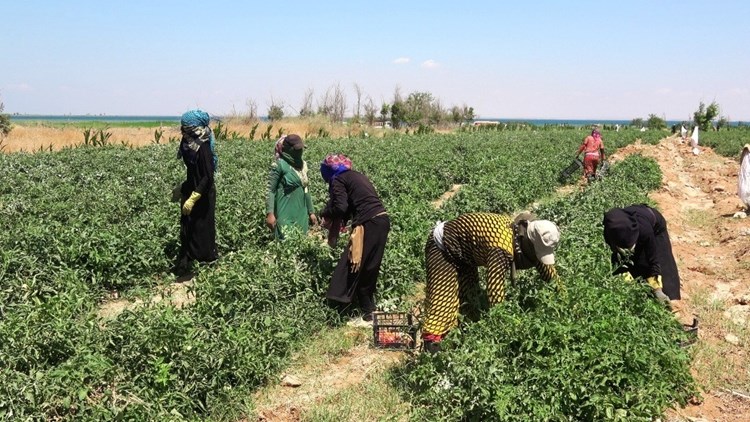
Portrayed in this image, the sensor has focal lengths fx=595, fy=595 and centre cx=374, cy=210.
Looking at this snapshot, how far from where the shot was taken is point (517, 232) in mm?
3729

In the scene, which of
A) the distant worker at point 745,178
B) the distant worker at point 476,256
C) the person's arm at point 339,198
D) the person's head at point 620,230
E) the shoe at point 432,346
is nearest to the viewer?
the distant worker at point 476,256

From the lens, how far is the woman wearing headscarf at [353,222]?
496 centimetres

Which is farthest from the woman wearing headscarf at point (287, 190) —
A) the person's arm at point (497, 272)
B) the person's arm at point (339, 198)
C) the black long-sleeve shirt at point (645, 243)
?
the black long-sleeve shirt at point (645, 243)

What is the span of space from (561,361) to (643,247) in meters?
1.55

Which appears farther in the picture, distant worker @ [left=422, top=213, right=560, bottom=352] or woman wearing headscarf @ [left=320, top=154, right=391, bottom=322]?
woman wearing headscarf @ [left=320, top=154, right=391, bottom=322]

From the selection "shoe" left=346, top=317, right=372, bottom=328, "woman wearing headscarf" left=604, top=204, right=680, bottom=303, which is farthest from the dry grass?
"woman wearing headscarf" left=604, top=204, right=680, bottom=303

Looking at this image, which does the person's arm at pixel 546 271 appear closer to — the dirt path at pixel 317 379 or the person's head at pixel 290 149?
the dirt path at pixel 317 379

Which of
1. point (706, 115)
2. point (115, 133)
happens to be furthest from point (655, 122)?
point (115, 133)

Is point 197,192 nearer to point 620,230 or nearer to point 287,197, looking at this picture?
point 287,197

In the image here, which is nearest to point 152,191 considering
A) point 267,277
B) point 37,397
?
point 267,277

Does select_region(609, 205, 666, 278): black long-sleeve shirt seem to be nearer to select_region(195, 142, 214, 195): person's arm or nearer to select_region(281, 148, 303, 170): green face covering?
select_region(281, 148, 303, 170): green face covering

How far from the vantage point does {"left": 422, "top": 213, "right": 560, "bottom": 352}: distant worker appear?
363 centimetres

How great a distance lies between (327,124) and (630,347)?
34697 mm

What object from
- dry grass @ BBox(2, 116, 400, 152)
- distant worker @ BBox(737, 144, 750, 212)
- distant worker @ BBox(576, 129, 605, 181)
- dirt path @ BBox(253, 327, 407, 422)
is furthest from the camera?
dry grass @ BBox(2, 116, 400, 152)
